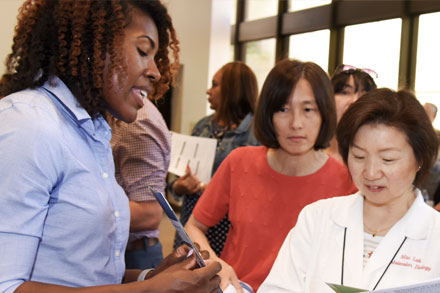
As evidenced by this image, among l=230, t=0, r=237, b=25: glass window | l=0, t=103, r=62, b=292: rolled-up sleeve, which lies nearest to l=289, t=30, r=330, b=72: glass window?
l=230, t=0, r=237, b=25: glass window

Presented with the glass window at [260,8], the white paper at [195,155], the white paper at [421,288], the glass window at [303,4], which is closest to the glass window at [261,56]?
the glass window at [260,8]

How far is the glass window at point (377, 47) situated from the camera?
573 centimetres

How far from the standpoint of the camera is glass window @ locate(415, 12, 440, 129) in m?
5.37

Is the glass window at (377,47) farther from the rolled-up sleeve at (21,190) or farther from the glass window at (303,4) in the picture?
the rolled-up sleeve at (21,190)

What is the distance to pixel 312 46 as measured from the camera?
274 inches

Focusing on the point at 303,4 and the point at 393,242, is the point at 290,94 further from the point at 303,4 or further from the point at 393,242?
the point at 303,4

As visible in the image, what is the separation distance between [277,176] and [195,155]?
1.06 meters

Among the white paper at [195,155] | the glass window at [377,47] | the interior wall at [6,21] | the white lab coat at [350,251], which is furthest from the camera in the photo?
the glass window at [377,47]

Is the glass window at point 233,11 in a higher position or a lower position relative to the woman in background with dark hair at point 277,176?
higher

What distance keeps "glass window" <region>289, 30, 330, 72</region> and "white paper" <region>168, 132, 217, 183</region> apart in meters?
3.86

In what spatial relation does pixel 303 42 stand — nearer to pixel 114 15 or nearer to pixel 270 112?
pixel 270 112

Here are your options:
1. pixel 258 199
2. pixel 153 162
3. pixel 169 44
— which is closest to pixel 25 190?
pixel 169 44

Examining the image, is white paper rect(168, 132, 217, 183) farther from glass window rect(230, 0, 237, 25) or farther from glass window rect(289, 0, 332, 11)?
glass window rect(230, 0, 237, 25)

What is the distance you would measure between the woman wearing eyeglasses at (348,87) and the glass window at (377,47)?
3106 millimetres
